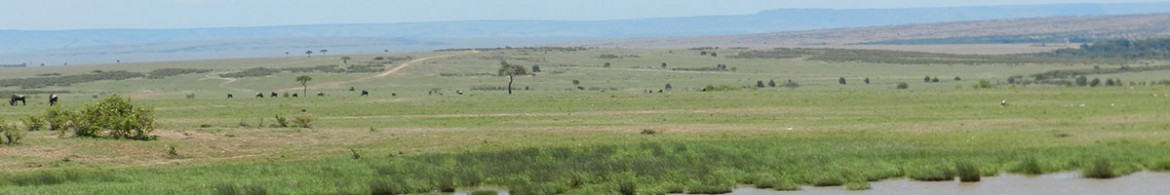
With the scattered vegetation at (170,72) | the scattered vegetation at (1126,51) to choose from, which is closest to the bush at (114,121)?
the scattered vegetation at (170,72)

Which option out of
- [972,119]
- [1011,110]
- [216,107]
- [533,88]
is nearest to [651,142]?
[972,119]

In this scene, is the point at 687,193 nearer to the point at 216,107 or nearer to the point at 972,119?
the point at 972,119

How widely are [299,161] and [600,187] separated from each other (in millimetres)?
6739

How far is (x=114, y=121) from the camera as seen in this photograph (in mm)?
30781

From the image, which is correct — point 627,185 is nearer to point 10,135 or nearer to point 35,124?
point 10,135

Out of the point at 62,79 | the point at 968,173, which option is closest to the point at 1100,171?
the point at 968,173

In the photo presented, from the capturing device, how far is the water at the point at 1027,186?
23.6 m

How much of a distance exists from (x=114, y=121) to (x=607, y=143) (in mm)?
9308

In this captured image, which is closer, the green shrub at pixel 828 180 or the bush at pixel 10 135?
the green shrub at pixel 828 180

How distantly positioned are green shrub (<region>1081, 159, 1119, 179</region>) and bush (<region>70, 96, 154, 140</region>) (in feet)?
56.4

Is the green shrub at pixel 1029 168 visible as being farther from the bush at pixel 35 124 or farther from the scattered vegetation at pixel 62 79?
the scattered vegetation at pixel 62 79

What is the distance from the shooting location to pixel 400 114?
148 ft

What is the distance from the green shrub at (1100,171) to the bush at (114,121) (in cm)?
1720

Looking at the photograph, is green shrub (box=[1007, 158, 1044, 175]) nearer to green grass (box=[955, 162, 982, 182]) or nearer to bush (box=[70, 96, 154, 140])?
green grass (box=[955, 162, 982, 182])
